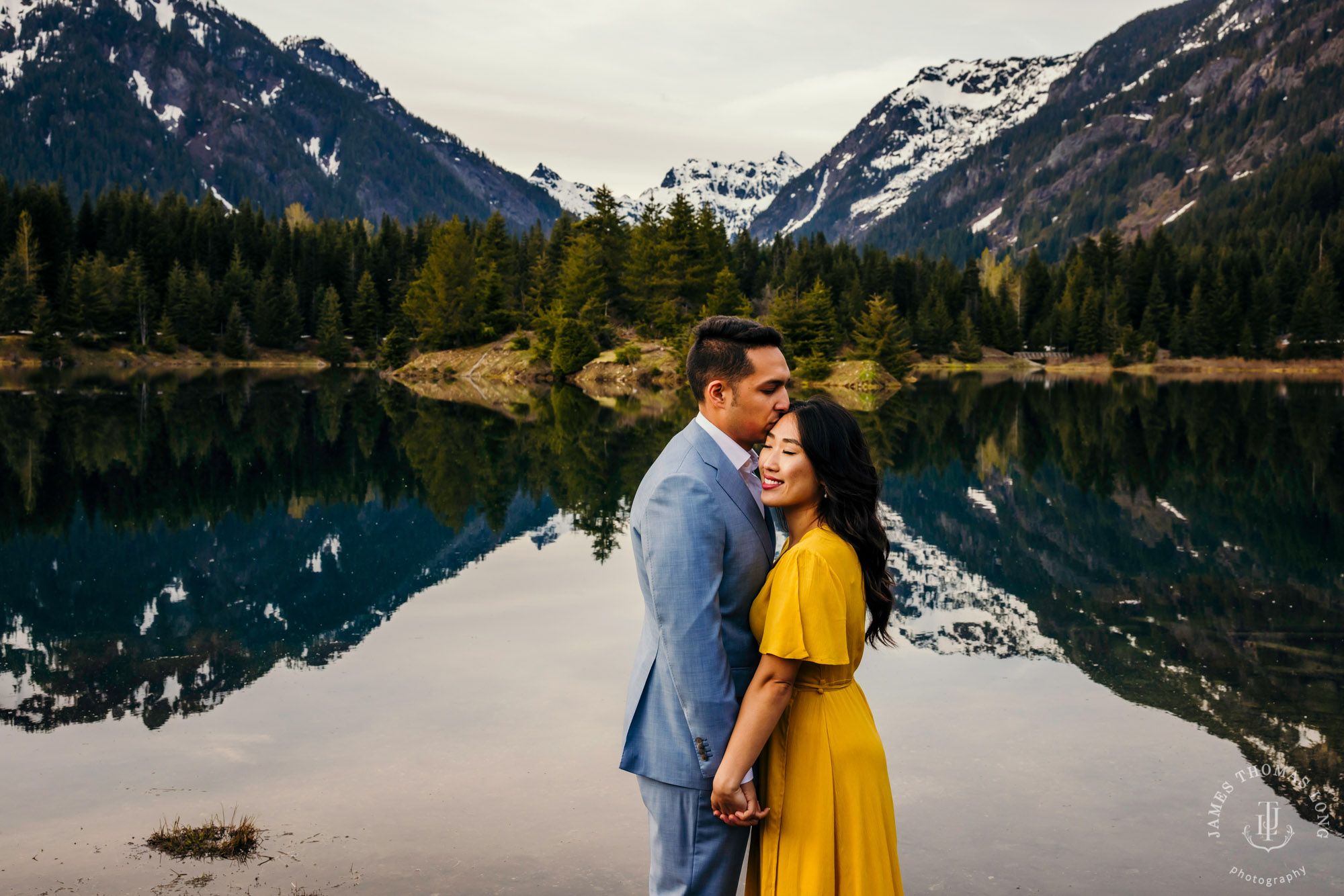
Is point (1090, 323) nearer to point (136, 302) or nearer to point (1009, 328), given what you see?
point (1009, 328)

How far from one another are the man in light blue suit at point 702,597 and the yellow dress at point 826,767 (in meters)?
0.17

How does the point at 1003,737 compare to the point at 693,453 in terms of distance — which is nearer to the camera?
the point at 693,453

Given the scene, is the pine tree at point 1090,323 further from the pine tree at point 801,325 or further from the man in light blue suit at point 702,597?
the man in light blue suit at point 702,597

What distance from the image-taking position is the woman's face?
3.57m

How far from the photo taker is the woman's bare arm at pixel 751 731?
3.33 metres

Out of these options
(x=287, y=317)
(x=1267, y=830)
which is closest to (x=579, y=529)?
(x=1267, y=830)

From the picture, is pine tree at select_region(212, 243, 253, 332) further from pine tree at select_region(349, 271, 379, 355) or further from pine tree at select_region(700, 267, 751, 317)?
pine tree at select_region(700, 267, 751, 317)

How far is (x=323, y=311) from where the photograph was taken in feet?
294

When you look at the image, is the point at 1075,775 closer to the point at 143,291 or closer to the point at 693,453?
the point at 693,453

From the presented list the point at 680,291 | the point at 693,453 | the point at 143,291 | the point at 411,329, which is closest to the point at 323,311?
the point at 411,329

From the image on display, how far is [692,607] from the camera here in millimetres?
3322

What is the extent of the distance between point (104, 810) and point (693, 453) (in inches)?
205

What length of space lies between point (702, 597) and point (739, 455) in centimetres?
62

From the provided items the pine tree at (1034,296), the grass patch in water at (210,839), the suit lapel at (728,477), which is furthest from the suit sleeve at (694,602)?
the pine tree at (1034,296)
